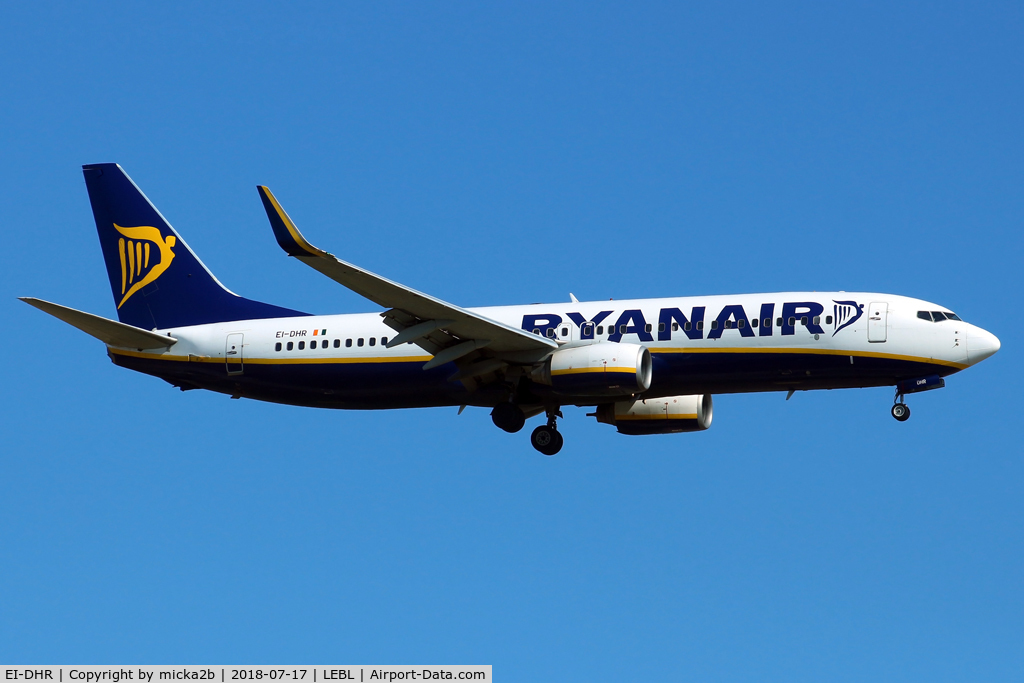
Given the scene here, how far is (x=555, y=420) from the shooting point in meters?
43.2

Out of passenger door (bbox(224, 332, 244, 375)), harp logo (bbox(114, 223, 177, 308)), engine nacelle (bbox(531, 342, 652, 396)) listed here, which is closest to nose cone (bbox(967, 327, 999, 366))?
engine nacelle (bbox(531, 342, 652, 396))

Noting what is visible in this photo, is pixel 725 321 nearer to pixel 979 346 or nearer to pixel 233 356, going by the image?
pixel 979 346

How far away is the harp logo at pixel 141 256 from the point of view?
46.9 meters

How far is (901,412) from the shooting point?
40.0m

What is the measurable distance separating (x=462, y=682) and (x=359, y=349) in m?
14.0

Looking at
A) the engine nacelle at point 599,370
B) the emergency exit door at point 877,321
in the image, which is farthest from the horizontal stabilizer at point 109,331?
the emergency exit door at point 877,321

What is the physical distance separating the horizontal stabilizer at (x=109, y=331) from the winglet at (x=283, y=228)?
877cm

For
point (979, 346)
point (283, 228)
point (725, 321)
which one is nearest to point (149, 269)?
point (283, 228)

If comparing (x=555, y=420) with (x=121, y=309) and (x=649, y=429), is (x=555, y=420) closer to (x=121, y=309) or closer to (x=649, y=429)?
(x=649, y=429)

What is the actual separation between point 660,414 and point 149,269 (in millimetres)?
17390

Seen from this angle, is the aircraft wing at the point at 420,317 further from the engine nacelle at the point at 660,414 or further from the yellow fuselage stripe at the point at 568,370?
the engine nacelle at the point at 660,414

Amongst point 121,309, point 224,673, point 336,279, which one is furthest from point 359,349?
point 224,673

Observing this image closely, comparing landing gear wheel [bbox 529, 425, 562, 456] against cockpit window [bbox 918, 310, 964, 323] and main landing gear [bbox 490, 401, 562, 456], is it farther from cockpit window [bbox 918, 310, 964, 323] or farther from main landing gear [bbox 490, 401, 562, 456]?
cockpit window [bbox 918, 310, 964, 323]
